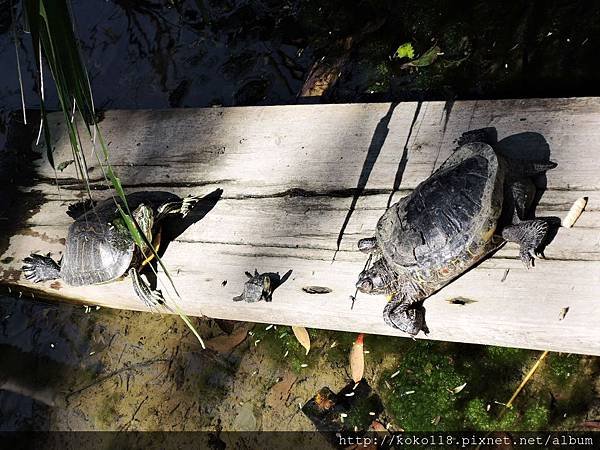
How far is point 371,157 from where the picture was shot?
2.91 metres

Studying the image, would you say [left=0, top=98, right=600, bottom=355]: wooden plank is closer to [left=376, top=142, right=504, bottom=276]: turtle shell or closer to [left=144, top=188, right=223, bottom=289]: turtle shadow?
[left=144, top=188, right=223, bottom=289]: turtle shadow

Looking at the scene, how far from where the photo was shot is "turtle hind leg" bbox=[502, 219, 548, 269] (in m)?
2.22

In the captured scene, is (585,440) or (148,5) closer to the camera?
(585,440)

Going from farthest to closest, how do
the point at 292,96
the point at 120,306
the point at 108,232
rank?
the point at 292,96 < the point at 120,306 < the point at 108,232

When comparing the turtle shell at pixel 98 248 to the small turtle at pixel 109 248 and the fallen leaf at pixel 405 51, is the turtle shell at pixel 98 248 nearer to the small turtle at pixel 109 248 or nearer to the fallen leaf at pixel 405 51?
the small turtle at pixel 109 248

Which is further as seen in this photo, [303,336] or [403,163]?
[303,336]

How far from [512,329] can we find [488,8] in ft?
6.91

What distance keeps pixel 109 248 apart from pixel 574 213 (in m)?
2.32

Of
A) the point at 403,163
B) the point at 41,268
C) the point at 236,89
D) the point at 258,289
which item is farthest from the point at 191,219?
the point at 236,89

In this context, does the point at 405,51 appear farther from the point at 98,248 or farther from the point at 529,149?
the point at 98,248

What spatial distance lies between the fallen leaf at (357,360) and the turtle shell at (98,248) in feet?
4.38

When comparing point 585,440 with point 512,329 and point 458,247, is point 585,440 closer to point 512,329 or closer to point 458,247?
point 512,329

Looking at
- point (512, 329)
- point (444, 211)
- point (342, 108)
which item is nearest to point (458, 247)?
point (444, 211)

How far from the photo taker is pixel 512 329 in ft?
7.52
